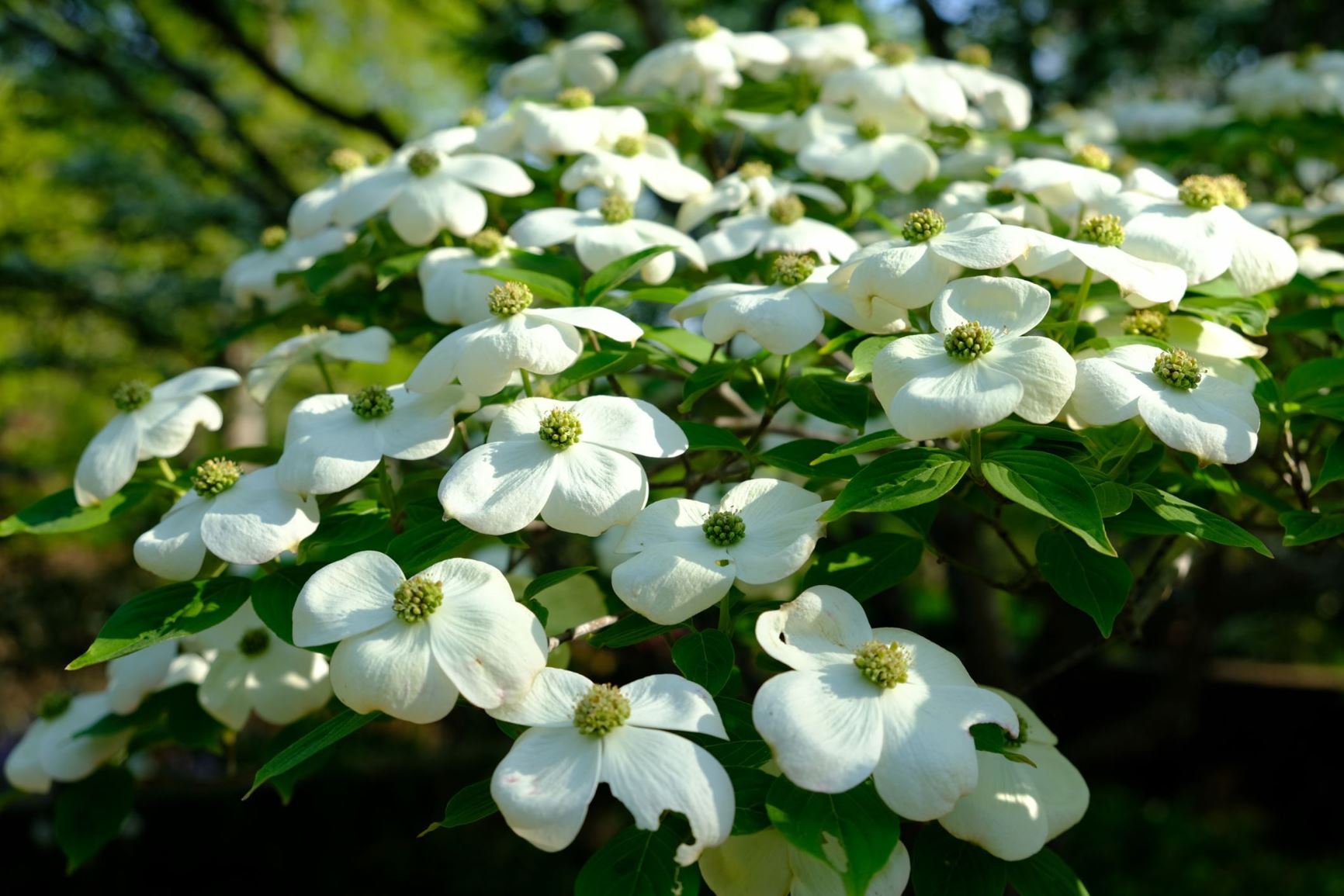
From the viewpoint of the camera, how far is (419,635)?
3.14ft

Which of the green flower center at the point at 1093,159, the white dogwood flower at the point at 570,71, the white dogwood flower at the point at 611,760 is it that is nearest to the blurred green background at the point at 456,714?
the white dogwood flower at the point at 570,71

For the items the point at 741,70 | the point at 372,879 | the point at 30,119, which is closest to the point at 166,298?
the point at 30,119

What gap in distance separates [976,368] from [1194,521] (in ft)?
0.84

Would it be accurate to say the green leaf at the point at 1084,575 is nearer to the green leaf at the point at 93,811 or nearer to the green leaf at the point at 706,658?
the green leaf at the point at 706,658

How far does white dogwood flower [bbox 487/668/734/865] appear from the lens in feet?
2.77

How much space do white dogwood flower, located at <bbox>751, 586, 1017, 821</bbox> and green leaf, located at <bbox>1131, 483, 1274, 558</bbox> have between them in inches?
9.8

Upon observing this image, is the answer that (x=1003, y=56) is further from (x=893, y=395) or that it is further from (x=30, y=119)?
(x=30, y=119)

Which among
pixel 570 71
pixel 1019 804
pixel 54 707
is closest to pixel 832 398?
pixel 1019 804

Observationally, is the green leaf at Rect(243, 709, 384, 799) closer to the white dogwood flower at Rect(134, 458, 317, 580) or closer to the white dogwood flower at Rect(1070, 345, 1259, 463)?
the white dogwood flower at Rect(134, 458, 317, 580)

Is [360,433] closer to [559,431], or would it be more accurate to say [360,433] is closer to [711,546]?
[559,431]

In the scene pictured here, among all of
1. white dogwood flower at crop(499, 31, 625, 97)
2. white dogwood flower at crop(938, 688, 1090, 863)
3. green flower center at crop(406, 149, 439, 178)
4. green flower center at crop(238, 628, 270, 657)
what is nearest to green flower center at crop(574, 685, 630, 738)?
white dogwood flower at crop(938, 688, 1090, 863)

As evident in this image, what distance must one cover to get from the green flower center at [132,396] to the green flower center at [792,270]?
88cm

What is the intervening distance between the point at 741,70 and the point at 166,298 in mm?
2968

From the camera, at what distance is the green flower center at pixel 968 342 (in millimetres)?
1006
